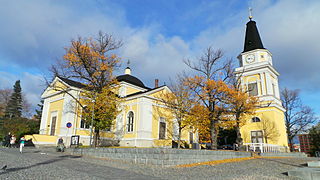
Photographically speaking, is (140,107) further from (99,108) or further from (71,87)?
(71,87)

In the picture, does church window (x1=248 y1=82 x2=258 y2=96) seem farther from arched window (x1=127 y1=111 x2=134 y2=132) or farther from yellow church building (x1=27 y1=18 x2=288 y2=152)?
arched window (x1=127 y1=111 x2=134 y2=132)

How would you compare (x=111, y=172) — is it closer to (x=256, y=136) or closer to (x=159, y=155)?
(x=159, y=155)

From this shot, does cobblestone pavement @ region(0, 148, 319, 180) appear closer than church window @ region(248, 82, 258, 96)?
Yes

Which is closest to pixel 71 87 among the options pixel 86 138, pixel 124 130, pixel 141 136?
pixel 86 138

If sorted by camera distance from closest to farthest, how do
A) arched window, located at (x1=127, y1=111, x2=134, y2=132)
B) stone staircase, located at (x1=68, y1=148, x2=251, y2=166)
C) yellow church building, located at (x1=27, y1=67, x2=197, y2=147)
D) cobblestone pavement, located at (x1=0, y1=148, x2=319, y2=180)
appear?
cobblestone pavement, located at (x1=0, y1=148, x2=319, y2=180) < stone staircase, located at (x1=68, y1=148, x2=251, y2=166) < yellow church building, located at (x1=27, y1=67, x2=197, y2=147) < arched window, located at (x1=127, y1=111, x2=134, y2=132)

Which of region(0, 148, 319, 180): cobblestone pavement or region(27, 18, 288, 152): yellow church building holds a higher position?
region(27, 18, 288, 152): yellow church building

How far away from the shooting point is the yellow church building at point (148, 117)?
88.4ft

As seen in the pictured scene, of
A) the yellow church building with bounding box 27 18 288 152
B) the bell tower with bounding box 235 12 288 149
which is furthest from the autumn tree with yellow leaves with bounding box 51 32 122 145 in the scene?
the bell tower with bounding box 235 12 288 149

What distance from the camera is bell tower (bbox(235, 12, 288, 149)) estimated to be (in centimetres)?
3388

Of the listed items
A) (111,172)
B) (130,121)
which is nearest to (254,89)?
(130,121)

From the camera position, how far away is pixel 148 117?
2792 cm

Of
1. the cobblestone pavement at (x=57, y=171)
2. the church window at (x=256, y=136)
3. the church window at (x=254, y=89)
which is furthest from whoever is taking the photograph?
the church window at (x=254, y=89)

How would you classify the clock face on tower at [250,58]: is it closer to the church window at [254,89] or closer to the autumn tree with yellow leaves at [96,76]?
the church window at [254,89]

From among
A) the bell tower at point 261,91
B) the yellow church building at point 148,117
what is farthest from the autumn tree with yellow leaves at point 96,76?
the bell tower at point 261,91
